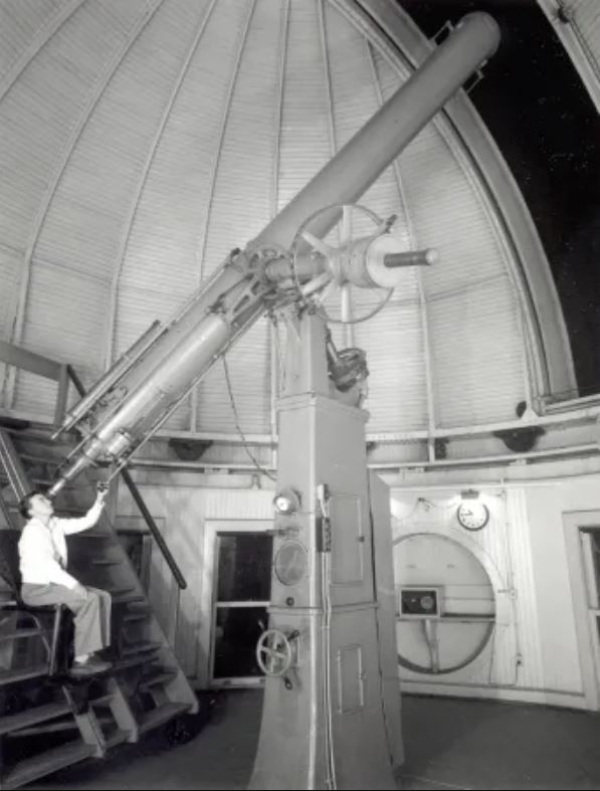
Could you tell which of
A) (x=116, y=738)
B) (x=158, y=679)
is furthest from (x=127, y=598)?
(x=116, y=738)

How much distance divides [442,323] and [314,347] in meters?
4.56

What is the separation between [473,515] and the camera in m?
8.70

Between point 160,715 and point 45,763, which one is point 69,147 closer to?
point 160,715

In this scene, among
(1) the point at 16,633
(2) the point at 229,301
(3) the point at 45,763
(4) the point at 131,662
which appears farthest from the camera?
(4) the point at 131,662

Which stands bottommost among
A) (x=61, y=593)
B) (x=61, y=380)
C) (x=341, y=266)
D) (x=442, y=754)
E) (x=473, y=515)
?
(x=442, y=754)

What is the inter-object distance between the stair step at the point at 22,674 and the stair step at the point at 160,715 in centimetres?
109

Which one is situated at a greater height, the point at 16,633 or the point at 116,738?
the point at 16,633

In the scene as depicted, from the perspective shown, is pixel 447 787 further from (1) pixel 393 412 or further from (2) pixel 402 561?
(1) pixel 393 412

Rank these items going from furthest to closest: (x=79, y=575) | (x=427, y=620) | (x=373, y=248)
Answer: (x=427, y=620) < (x=79, y=575) < (x=373, y=248)

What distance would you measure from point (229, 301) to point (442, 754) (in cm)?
498

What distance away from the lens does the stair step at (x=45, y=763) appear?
4.37 meters

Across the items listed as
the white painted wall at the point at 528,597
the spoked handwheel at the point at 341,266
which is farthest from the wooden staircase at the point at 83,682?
the white painted wall at the point at 528,597

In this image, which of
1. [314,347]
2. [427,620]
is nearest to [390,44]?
[314,347]

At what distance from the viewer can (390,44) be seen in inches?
303
